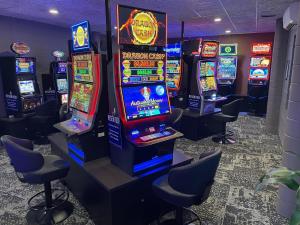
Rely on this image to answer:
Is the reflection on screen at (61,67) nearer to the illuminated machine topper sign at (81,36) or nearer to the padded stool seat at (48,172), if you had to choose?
the illuminated machine topper sign at (81,36)

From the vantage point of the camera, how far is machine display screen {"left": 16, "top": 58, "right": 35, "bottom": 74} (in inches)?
182

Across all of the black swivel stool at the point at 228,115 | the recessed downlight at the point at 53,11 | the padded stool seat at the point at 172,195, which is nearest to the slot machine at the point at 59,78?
the recessed downlight at the point at 53,11

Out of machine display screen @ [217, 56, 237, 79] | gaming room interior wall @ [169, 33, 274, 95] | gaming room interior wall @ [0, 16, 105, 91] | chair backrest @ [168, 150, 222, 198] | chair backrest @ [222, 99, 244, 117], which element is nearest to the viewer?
chair backrest @ [168, 150, 222, 198]

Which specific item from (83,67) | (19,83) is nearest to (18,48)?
(19,83)

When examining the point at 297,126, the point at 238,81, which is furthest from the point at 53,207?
the point at 238,81

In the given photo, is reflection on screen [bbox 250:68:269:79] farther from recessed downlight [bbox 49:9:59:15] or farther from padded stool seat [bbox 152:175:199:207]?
padded stool seat [bbox 152:175:199:207]

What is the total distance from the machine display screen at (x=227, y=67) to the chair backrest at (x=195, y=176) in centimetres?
644

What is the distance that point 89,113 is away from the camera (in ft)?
7.60

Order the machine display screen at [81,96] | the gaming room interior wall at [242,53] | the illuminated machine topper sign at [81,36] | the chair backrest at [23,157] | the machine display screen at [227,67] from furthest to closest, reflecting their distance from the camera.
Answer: the gaming room interior wall at [242,53] → the machine display screen at [227,67] → the machine display screen at [81,96] → the illuminated machine topper sign at [81,36] → the chair backrest at [23,157]

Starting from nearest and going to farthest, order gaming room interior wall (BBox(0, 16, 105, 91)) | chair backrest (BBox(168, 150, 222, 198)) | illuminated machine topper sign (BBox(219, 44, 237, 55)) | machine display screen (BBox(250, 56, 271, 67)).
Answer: chair backrest (BBox(168, 150, 222, 198)) < gaming room interior wall (BBox(0, 16, 105, 91)) < machine display screen (BBox(250, 56, 271, 67)) < illuminated machine topper sign (BBox(219, 44, 237, 55))

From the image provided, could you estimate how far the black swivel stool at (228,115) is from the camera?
4.54 metres

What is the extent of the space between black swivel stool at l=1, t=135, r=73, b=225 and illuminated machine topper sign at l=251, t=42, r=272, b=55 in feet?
21.7

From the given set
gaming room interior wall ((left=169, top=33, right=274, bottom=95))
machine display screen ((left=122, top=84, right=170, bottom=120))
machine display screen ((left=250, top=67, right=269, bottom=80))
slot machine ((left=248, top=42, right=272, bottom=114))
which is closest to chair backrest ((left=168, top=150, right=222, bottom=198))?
machine display screen ((left=122, top=84, right=170, bottom=120))

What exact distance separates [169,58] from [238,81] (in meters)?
3.99
